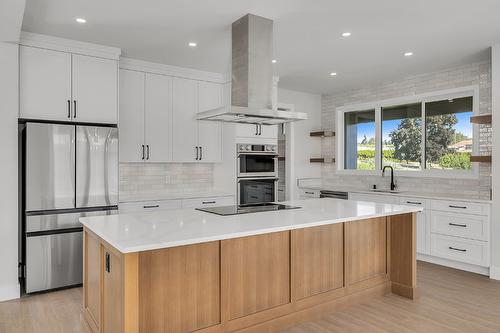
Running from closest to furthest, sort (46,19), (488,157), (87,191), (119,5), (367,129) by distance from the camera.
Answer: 1. (119,5)
2. (46,19)
3. (87,191)
4. (488,157)
5. (367,129)

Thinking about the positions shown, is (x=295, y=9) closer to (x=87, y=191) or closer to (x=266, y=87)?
(x=266, y=87)

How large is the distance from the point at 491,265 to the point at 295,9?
3.61 meters

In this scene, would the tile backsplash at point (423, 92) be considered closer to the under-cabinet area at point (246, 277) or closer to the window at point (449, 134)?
the window at point (449, 134)

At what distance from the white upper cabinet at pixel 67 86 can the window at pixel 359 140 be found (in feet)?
13.6

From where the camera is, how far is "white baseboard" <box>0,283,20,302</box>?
3.51 meters

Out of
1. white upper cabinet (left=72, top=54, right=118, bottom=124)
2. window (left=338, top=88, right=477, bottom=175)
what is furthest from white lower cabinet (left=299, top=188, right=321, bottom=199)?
white upper cabinet (left=72, top=54, right=118, bottom=124)

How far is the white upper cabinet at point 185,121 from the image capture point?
5.04m

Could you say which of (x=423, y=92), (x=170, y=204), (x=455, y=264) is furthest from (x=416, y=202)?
(x=170, y=204)

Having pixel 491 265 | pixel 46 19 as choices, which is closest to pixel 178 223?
pixel 46 19

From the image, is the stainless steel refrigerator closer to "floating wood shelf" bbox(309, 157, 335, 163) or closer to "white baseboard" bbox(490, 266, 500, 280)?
"floating wood shelf" bbox(309, 157, 335, 163)

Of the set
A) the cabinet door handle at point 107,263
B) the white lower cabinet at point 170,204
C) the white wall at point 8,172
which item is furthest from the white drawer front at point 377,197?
the white wall at point 8,172

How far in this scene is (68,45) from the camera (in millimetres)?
3873

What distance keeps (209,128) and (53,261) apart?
8.68ft

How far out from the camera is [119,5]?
305 cm
